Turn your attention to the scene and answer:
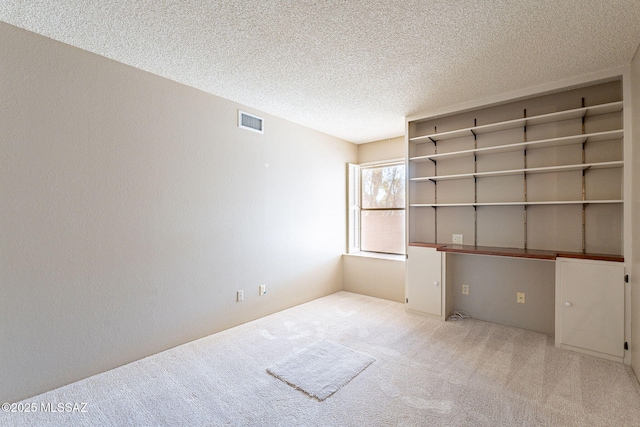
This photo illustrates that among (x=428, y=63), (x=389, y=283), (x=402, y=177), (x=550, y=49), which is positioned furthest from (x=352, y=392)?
(x=402, y=177)

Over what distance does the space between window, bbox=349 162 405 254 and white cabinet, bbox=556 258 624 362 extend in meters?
2.12

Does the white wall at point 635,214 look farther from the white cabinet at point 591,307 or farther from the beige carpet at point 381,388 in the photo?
the beige carpet at point 381,388

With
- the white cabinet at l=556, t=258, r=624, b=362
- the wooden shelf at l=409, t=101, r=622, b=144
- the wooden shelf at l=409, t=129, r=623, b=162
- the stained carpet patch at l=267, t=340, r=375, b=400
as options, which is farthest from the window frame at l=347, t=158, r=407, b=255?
the white cabinet at l=556, t=258, r=624, b=362

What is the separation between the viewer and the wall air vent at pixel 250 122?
335 cm

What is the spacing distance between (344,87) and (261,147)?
49.2 inches

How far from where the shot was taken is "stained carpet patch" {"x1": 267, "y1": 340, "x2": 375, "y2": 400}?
2150mm

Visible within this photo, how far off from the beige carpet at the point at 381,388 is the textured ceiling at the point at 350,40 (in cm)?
251

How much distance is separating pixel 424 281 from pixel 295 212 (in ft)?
6.15

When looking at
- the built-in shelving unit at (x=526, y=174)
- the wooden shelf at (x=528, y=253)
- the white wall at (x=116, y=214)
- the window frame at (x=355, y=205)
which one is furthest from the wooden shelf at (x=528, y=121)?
the white wall at (x=116, y=214)

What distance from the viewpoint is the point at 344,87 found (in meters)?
2.90

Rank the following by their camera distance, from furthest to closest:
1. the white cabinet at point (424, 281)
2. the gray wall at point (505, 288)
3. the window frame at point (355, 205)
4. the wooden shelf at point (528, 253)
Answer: the window frame at point (355, 205), the white cabinet at point (424, 281), the gray wall at point (505, 288), the wooden shelf at point (528, 253)

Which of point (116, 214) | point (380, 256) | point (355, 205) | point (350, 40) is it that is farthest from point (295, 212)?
point (350, 40)

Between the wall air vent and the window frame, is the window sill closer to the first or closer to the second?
the window frame

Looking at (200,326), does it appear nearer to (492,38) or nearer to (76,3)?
(76,3)
